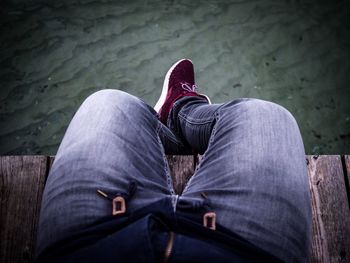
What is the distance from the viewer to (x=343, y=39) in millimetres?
2189

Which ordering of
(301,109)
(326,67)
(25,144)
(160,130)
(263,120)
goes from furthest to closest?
1. (326,67)
2. (301,109)
3. (25,144)
4. (160,130)
5. (263,120)

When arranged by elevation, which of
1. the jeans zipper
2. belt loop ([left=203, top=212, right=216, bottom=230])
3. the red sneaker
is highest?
the red sneaker

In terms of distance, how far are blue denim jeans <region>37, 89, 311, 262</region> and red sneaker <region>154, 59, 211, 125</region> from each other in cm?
41

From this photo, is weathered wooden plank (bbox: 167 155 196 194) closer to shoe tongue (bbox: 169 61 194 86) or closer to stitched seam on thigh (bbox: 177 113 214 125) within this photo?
stitched seam on thigh (bbox: 177 113 214 125)

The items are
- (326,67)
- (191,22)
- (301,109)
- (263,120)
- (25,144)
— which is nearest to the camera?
(263,120)

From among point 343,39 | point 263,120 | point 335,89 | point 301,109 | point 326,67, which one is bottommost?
point 263,120

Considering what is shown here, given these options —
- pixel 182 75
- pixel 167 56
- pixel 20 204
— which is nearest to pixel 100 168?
pixel 20 204

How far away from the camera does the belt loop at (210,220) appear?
2.00ft

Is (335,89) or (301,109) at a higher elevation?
(335,89)

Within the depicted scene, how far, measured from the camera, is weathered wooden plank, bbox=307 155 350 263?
0.89m

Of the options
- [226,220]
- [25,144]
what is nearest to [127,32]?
[25,144]

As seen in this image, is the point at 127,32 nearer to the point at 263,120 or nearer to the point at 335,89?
the point at 335,89

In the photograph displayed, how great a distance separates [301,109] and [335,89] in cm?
28

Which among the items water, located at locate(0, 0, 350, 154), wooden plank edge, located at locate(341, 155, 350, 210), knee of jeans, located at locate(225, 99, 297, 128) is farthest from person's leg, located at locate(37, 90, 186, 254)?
water, located at locate(0, 0, 350, 154)
